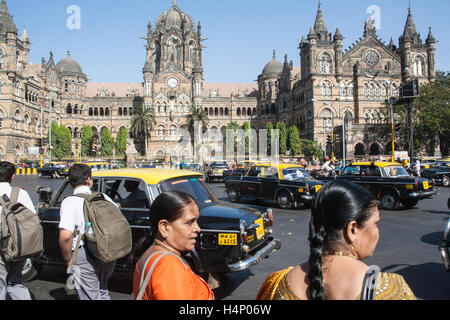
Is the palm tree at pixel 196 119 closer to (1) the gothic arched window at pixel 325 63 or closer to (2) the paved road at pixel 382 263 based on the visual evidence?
(1) the gothic arched window at pixel 325 63

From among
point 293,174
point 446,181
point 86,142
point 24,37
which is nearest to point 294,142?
point 446,181

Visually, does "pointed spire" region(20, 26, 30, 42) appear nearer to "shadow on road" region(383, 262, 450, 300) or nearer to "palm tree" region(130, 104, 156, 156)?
"palm tree" region(130, 104, 156, 156)

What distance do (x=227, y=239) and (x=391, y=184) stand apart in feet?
31.5

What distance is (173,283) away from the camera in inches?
70.2

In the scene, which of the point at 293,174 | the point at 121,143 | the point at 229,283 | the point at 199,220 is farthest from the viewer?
the point at 121,143

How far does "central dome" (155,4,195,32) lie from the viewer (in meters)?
67.8

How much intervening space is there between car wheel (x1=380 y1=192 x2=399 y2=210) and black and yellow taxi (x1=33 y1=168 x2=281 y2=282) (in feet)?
27.0

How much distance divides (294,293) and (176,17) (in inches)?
2957

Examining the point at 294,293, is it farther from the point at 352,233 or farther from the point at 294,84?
the point at 294,84

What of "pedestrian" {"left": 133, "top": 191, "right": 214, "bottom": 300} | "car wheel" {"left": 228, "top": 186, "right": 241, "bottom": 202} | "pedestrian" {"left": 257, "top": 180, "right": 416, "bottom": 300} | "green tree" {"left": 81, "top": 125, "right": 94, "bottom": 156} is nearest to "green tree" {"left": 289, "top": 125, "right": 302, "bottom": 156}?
"green tree" {"left": 81, "top": 125, "right": 94, "bottom": 156}

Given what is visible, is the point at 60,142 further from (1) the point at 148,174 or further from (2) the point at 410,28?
(2) the point at 410,28

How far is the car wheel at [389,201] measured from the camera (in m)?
12.0

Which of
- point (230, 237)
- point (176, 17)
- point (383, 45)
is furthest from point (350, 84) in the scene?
point (230, 237)

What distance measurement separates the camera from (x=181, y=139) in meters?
59.9
